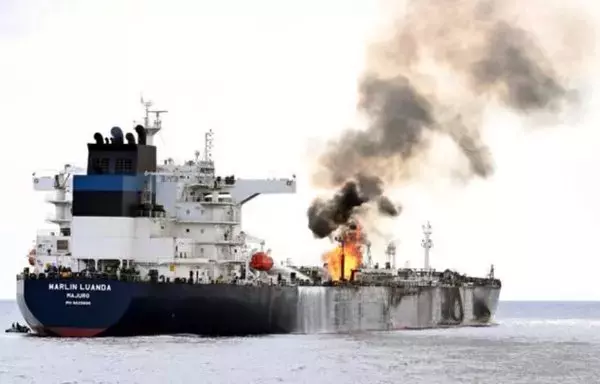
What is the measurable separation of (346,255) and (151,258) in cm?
2333

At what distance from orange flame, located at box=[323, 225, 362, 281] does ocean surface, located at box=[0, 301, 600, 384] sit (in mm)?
14011

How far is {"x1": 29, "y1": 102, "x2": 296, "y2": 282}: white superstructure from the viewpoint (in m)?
69.1

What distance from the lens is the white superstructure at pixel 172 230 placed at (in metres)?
69.1

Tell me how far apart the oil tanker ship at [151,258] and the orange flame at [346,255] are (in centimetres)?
1184

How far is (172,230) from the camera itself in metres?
71.6

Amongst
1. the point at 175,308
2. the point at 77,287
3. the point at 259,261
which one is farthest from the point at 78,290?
the point at 259,261

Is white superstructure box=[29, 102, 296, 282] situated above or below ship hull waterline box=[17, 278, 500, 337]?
above

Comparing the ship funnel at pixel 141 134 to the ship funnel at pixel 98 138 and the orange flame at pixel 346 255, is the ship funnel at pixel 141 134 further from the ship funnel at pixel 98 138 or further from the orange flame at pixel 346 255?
the orange flame at pixel 346 255

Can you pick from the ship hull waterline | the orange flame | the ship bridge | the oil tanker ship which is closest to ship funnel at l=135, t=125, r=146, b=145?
the oil tanker ship

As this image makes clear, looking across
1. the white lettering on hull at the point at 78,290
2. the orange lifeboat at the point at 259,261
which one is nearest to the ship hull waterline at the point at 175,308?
the white lettering on hull at the point at 78,290

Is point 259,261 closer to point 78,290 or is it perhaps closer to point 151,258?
point 151,258

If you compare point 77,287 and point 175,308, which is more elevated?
point 77,287

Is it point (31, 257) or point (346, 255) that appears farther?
point (346, 255)

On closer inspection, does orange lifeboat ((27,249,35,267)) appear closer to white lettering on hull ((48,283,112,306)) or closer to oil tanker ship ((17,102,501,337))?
oil tanker ship ((17,102,501,337))
